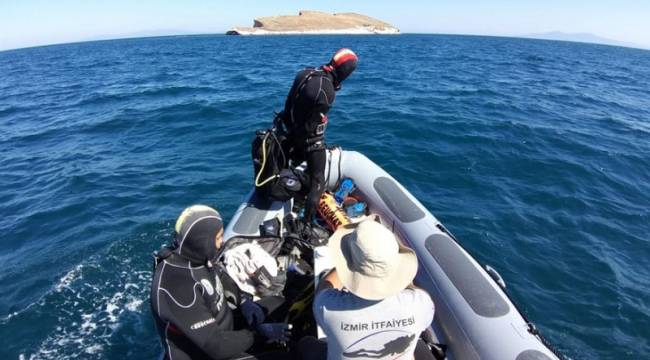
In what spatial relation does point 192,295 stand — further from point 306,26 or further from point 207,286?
point 306,26

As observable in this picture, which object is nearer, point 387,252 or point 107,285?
point 387,252

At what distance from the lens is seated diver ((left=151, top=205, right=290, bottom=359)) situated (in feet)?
6.96

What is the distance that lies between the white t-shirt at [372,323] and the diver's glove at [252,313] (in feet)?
3.55

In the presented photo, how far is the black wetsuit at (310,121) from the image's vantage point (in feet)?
12.0

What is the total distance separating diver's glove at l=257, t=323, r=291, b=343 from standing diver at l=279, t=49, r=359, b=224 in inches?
68.2

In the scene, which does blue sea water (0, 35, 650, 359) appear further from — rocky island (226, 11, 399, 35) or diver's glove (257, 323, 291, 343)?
rocky island (226, 11, 399, 35)

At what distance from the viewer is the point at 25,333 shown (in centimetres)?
447

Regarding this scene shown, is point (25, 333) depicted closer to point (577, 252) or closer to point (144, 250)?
point (144, 250)

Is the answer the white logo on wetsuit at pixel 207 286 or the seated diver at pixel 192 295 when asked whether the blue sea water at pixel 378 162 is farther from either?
the white logo on wetsuit at pixel 207 286

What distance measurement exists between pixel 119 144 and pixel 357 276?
34.6 ft

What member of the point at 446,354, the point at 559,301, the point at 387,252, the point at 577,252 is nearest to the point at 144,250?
the point at 446,354

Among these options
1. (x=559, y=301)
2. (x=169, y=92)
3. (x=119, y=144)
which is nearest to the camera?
(x=559, y=301)

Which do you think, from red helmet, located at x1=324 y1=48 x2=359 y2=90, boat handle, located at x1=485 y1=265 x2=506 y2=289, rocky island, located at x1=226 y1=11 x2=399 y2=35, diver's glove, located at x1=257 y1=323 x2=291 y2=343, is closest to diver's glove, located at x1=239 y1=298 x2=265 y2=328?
diver's glove, located at x1=257 y1=323 x2=291 y2=343

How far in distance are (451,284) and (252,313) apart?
1683mm
